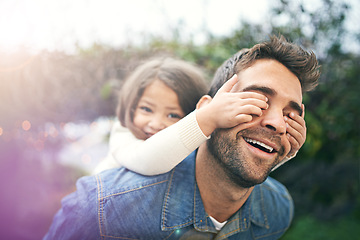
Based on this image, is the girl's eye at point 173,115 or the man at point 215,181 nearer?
the man at point 215,181

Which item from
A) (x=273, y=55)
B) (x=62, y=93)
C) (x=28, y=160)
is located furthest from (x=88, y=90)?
(x=273, y=55)

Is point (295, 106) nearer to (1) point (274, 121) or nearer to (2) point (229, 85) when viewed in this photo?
(1) point (274, 121)

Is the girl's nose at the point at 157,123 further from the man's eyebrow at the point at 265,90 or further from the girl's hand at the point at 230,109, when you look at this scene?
the man's eyebrow at the point at 265,90

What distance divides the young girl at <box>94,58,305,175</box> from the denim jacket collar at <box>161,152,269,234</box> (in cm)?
19

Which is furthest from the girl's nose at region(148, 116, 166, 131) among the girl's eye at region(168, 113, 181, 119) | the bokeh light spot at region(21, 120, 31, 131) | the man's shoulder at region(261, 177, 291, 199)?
the bokeh light spot at region(21, 120, 31, 131)

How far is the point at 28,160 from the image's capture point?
14.0 ft

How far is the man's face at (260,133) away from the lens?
1.69 m

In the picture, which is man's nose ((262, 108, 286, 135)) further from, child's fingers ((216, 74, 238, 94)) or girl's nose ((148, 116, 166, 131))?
girl's nose ((148, 116, 166, 131))

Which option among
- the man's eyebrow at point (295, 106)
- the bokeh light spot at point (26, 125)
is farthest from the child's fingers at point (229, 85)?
the bokeh light spot at point (26, 125)

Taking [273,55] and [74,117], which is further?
[74,117]

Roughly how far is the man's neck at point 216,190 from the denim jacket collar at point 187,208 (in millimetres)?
49

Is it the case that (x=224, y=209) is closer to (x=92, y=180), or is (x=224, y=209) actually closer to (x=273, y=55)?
(x=92, y=180)

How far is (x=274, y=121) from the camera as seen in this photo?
166cm

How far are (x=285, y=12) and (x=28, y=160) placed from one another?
13.4 ft
